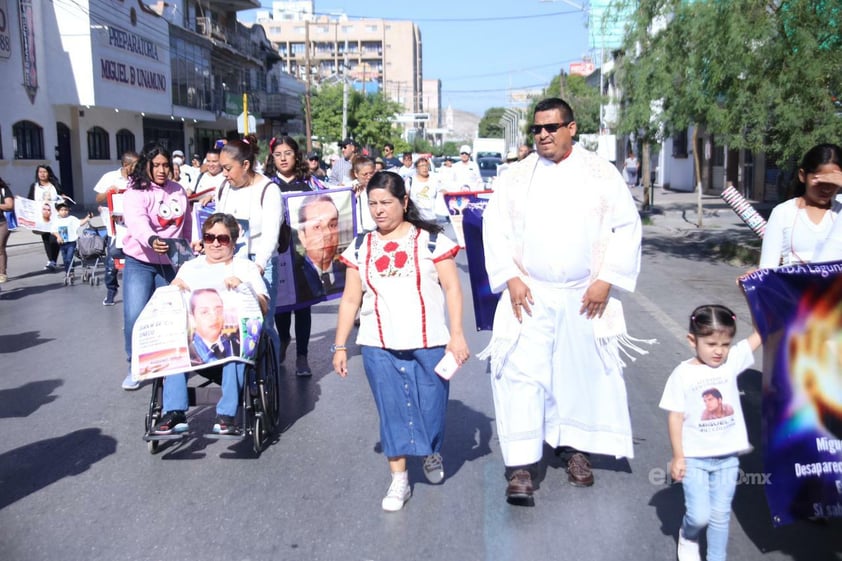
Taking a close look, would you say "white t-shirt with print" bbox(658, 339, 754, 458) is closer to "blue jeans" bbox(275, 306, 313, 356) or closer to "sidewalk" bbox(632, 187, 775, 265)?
"blue jeans" bbox(275, 306, 313, 356)

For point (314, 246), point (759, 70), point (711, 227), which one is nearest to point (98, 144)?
point (711, 227)

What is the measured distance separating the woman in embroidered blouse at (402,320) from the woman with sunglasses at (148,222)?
2.54 m

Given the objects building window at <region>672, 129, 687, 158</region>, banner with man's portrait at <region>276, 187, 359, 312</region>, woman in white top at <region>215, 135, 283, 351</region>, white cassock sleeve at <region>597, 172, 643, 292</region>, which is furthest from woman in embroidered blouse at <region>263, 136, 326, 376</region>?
building window at <region>672, 129, 687, 158</region>

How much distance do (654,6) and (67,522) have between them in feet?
47.6

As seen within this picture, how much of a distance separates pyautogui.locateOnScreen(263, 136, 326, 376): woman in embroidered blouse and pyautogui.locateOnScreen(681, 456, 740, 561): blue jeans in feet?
13.7

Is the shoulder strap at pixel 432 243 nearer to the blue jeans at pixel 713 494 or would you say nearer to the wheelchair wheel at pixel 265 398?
the wheelchair wheel at pixel 265 398

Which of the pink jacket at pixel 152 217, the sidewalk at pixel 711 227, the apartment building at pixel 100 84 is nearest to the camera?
the pink jacket at pixel 152 217

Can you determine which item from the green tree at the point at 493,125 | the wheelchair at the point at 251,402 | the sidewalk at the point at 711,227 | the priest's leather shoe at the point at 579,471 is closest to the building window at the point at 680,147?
Result: the sidewalk at the point at 711,227

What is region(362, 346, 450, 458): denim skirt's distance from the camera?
14.7ft

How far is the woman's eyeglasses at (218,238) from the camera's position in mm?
5379

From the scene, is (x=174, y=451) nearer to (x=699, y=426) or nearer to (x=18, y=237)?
(x=699, y=426)

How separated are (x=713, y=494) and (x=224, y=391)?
2778 millimetres

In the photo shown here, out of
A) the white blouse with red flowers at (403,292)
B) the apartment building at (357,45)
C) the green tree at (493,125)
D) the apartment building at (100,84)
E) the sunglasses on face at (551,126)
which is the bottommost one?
the white blouse with red flowers at (403,292)

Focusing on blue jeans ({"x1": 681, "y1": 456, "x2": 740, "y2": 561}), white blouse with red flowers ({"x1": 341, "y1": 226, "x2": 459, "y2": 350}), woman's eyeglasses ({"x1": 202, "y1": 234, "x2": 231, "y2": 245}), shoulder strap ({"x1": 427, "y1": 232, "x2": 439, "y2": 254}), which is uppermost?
shoulder strap ({"x1": 427, "y1": 232, "x2": 439, "y2": 254})
